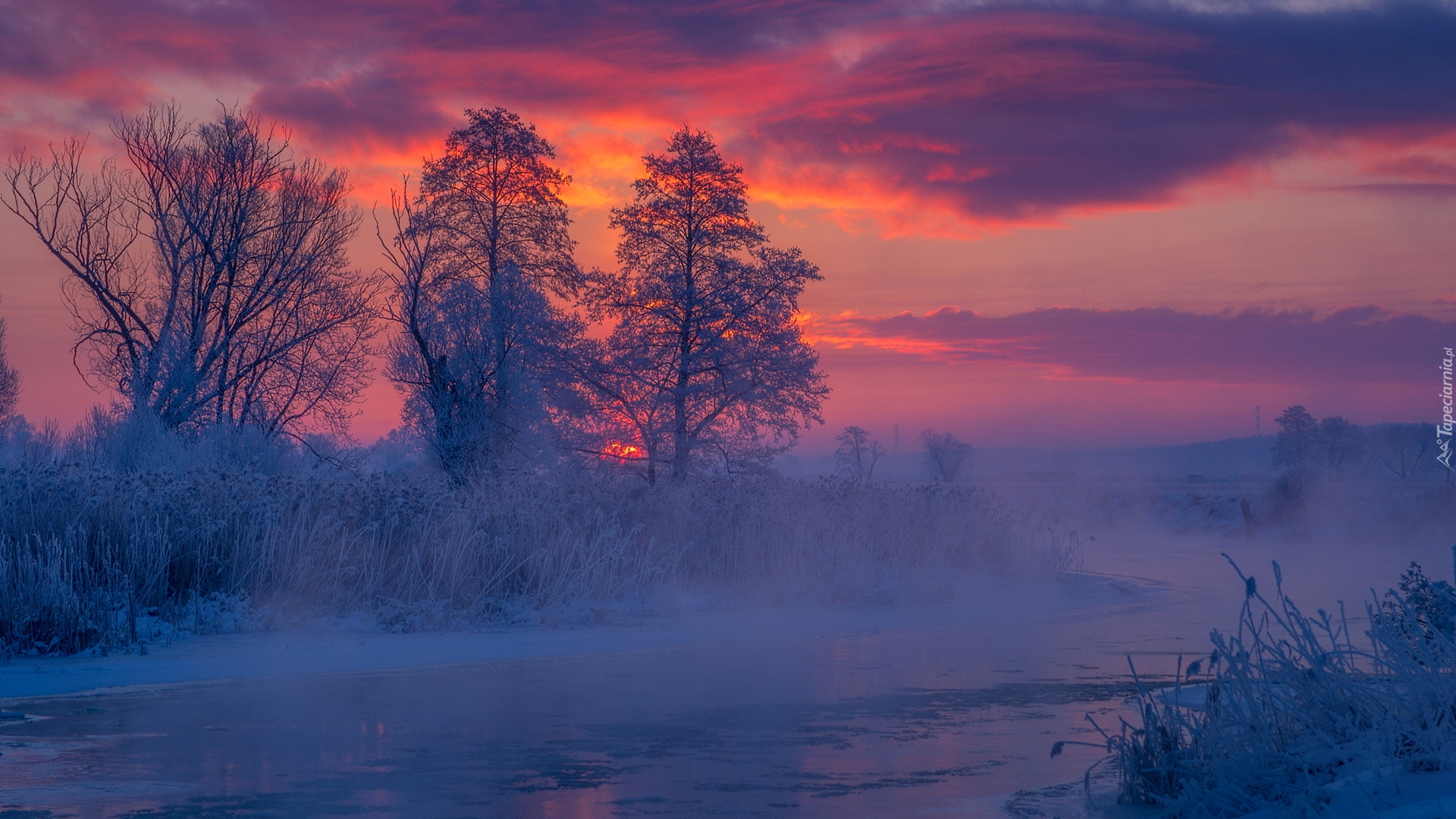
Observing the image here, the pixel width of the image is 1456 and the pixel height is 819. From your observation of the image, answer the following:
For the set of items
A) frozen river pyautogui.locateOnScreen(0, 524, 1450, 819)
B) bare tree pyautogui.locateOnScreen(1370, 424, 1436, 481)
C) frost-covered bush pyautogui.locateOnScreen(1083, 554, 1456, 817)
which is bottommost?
frozen river pyautogui.locateOnScreen(0, 524, 1450, 819)

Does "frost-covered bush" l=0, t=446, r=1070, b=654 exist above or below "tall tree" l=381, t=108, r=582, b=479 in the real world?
below

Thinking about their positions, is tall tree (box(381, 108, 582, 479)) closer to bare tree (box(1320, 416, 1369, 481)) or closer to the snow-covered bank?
the snow-covered bank

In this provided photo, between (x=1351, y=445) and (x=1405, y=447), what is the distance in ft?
12.6

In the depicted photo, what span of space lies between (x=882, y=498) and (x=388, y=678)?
12.1 m

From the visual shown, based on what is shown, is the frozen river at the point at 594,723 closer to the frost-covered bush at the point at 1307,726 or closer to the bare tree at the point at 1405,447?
the frost-covered bush at the point at 1307,726

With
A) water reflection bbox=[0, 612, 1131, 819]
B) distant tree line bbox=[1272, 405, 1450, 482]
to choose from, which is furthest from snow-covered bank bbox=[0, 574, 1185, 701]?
distant tree line bbox=[1272, 405, 1450, 482]

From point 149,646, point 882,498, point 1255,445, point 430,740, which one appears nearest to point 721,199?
point 882,498

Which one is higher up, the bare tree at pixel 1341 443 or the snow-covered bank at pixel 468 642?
the bare tree at pixel 1341 443

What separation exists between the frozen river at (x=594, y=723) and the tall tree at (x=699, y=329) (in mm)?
16366

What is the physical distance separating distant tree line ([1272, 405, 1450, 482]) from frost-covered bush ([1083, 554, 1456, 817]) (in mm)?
86306

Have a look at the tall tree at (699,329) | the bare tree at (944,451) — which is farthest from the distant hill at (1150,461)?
the tall tree at (699,329)

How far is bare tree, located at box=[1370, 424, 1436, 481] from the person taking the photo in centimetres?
8544

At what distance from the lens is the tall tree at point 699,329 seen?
→ 31328mm

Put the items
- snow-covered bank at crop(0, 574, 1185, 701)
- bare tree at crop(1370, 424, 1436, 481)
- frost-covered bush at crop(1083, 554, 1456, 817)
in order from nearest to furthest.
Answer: frost-covered bush at crop(1083, 554, 1456, 817) → snow-covered bank at crop(0, 574, 1185, 701) → bare tree at crop(1370, 424, 1436, 481)
